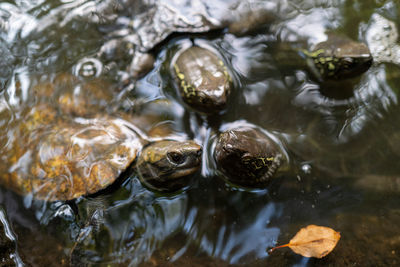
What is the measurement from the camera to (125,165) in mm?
3129

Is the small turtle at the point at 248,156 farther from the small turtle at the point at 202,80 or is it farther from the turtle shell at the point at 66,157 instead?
the turtle shell at the point at 66,157

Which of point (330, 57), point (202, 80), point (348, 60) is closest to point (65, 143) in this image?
point (202, 80)

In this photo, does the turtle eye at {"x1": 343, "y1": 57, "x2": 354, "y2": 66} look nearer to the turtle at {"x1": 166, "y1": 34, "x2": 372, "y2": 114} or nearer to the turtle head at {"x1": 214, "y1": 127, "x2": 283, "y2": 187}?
the turtle at {"x1": 166, "y1": 34, "x2": 372, "y2": 114}

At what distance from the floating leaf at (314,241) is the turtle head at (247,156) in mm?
592

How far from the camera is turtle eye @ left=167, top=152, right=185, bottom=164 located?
9.42 feet

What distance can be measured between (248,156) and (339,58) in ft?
4.92

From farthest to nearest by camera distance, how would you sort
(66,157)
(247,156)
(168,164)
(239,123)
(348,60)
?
1. (239,123)
2. (348,60)
3. (66,157)
4. (168,164)
5. (247,156)

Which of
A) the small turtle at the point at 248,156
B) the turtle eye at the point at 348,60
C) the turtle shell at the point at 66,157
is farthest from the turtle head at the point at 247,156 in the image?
the turtle eye at the point at 348,60

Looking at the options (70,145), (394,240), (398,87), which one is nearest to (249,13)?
(398,87)

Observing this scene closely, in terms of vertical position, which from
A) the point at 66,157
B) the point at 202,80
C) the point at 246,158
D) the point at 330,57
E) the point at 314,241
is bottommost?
the point at 314,241

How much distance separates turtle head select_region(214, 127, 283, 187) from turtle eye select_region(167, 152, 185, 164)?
1.21 feet

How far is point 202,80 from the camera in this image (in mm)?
3217

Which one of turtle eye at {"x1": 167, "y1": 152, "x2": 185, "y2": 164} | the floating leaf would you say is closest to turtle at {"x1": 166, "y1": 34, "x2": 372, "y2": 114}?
turtle eye at {"x1": 167, "y1": 152, "x2": 185, "y2": 164}

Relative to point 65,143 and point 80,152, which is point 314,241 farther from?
point 65,143
